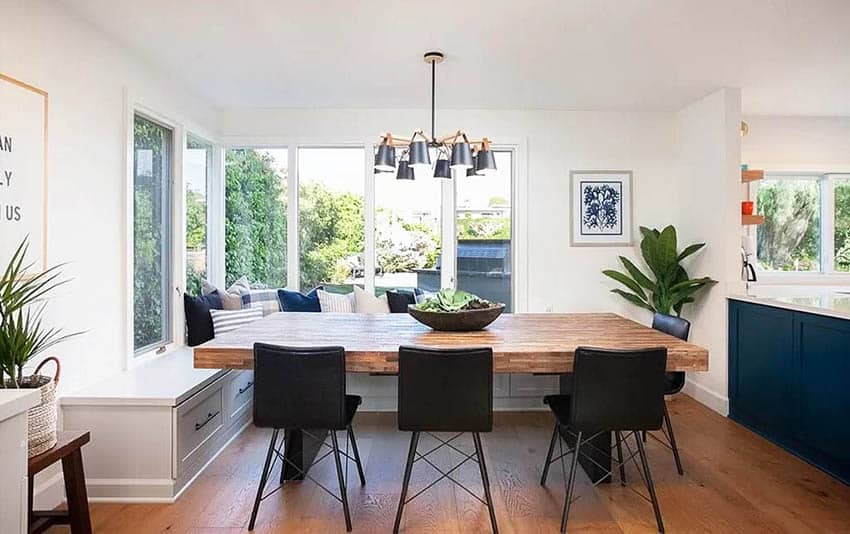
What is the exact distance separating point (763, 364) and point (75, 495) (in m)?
4.08

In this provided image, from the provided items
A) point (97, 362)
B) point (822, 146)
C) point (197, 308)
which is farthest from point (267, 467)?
point (822, 146)

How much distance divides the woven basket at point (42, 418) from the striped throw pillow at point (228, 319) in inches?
77.4

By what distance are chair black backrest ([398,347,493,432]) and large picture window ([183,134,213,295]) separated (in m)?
2.81

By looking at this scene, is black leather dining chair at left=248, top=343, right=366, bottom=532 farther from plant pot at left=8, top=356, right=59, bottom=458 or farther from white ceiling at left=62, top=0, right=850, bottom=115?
white ceiling at left=62, top=0, right=850, bottom=115

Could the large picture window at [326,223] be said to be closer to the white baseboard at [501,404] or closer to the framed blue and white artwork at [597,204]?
the white baseboard at [501,404]

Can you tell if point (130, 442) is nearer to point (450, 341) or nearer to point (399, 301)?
point (450, 341)

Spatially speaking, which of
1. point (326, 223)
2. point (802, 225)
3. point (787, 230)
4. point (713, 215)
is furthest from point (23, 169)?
point (802, 225)

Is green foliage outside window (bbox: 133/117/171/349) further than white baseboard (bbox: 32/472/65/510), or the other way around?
green foliage outside window (bbox: 133/117/171/349)

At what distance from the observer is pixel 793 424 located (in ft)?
10.9

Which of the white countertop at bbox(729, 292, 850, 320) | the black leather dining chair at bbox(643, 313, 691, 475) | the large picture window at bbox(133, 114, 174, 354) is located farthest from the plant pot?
the white countertop at bbox(729, 292, 850, 320)

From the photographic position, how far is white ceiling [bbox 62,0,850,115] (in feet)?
9.21

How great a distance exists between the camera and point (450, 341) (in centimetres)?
258

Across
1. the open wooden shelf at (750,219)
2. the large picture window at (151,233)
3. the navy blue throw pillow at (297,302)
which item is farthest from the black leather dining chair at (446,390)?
the open wooden shelf at (750,219)

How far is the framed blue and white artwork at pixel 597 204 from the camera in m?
5.01
